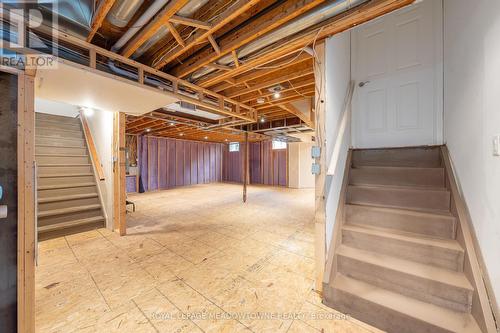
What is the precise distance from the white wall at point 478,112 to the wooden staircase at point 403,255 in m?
0.21

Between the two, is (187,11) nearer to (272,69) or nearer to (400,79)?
(272,69)

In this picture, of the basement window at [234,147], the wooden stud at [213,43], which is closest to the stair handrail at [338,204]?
the wooden stud at [213,43]

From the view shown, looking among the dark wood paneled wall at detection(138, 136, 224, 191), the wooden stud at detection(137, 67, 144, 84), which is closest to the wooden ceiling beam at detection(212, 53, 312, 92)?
the wooden stud at detection(137, 67, 144, 84)

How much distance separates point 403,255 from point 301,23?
2.38 metres

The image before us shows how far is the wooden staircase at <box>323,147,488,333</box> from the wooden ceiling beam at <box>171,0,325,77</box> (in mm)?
1950

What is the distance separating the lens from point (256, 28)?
1.98 metres

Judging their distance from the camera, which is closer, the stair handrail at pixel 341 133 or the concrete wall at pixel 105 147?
the stair handrail at pixel 341 133

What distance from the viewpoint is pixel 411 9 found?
2594 mm

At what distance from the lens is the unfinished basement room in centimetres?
132

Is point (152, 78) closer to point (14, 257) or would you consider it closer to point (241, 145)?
point (14, 257)

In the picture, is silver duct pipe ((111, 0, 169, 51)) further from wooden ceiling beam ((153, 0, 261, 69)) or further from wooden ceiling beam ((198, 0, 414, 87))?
wooden ceiling beam ((198, 0, 414, 87))

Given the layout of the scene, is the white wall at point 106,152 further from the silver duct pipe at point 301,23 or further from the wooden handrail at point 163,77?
the silver duct pipe at point 301,23

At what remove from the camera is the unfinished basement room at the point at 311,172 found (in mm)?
1323

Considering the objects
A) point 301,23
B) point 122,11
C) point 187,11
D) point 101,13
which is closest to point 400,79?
point 301,23
